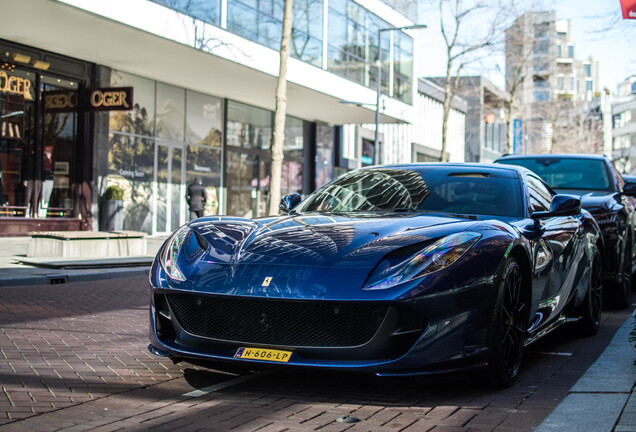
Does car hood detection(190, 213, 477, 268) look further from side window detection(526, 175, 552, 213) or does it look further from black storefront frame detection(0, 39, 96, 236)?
black storefront frame detection(0, 39, 96, 236)

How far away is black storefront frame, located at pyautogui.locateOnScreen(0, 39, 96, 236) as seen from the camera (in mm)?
19016

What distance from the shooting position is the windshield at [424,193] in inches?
207

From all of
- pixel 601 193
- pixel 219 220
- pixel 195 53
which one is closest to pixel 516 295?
pixel 219 220

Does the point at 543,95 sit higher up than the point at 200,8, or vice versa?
the point at 543,95

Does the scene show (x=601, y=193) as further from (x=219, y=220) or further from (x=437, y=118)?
(x=437, y=118)

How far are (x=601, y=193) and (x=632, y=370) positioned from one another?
493 centimetres

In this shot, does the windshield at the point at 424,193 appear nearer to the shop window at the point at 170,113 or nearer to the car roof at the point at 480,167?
the car roof at the point at 480,167

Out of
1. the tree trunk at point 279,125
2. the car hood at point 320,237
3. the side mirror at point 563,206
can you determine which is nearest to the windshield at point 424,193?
the side mirror at point 563,206

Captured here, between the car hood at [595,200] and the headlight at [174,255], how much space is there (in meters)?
5.21

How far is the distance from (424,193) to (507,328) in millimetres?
1225

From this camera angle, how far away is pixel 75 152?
68.7ft

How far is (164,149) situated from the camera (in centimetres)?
2433

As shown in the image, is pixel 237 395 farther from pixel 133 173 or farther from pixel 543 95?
pixel 543 95

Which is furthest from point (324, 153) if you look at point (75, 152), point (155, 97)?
point (75, 152)
